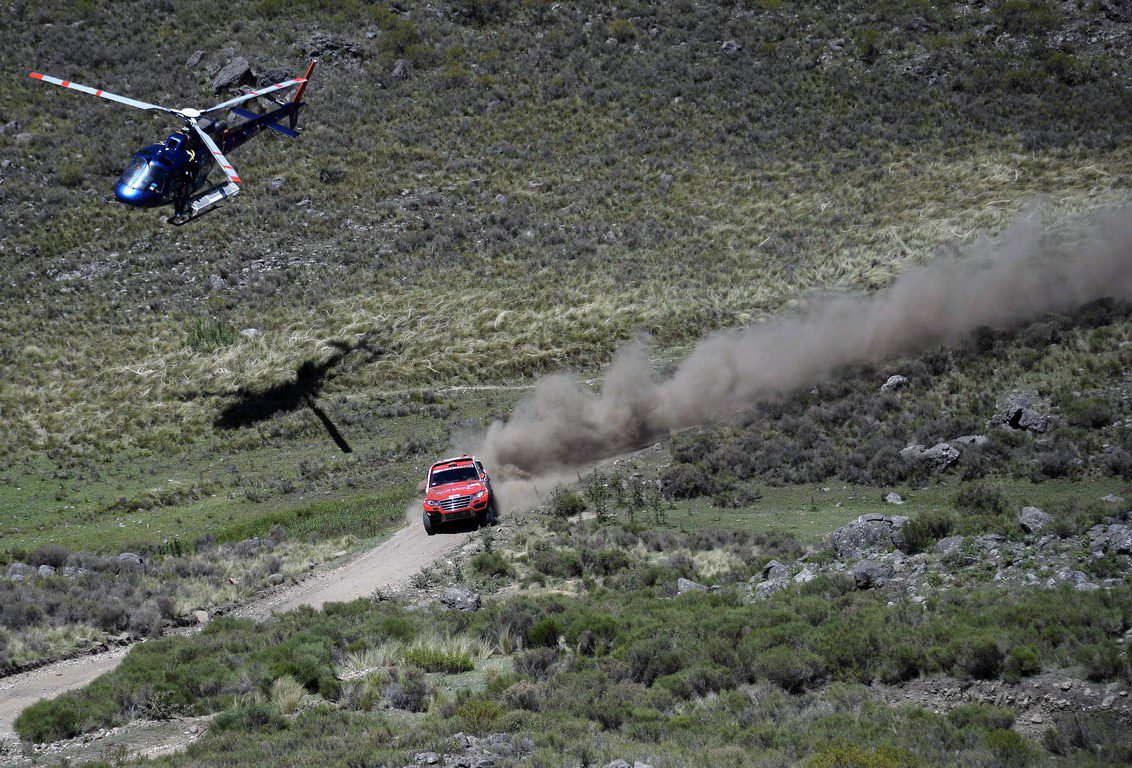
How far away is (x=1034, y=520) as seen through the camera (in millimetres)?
20156

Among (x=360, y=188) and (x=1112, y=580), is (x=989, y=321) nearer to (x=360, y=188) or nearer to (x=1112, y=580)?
(x=1112, y=580)

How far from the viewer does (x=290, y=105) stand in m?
46.6

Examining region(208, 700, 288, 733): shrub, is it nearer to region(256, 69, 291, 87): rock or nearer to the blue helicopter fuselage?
the blue helicopter fuselage

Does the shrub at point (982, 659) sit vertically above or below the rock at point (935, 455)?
above

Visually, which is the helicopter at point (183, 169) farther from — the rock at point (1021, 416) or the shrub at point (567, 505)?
the rock at point (1021, 416)

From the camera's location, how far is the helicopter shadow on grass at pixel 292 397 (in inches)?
1818

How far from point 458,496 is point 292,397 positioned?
21614 mm

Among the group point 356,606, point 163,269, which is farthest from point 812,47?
point 356,606

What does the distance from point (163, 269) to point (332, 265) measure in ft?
33.1

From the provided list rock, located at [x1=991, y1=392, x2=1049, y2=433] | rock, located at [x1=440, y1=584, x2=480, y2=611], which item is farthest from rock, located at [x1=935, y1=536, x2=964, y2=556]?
rock, located at [x1=991, y1=392, x2=1049, y2=433]

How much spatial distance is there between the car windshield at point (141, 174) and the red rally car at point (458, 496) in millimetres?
18735

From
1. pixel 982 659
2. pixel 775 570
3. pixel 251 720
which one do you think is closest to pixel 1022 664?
pixel 982 659

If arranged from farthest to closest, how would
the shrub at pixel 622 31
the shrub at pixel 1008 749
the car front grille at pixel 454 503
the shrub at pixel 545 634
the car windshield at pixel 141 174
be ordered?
1. the shrub at pixel 622 31
2. the car windshield at pixel 141 174
3. the car front grille at pixel 454 503
4. the shrub at pixel 545 634
5. the shrub at pixel 1008 749

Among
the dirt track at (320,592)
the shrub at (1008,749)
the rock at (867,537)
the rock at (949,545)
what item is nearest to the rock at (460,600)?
the dirt track at (320,592)
